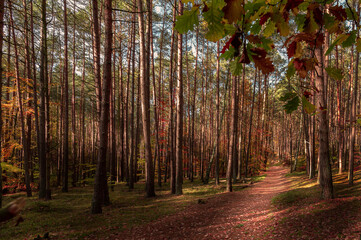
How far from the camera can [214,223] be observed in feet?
23.6

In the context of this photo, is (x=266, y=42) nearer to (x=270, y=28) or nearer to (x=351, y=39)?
(x=270, y=28)

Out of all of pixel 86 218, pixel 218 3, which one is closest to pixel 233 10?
pixel 218 3

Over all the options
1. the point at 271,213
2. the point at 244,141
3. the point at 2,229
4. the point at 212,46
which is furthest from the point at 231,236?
the point at 212,46

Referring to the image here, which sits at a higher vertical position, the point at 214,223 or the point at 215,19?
the point at 215,19

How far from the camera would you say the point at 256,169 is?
23.5 m

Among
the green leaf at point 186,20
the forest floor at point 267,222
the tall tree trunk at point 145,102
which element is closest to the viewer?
the green leaf at point 186,20

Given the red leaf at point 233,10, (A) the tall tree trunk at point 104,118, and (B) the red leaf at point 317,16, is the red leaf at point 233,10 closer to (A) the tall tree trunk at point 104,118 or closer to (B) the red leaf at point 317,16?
(B) the red leaf at point 317,16

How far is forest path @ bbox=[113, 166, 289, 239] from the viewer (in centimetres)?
611

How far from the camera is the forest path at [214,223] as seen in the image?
611 centimetres

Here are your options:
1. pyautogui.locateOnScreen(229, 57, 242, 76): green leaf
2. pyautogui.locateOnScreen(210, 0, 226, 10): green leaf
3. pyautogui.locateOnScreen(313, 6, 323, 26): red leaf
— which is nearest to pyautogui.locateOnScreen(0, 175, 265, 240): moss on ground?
pyautogui.locateOnScreen(229, 57, 242, 76): green leaf

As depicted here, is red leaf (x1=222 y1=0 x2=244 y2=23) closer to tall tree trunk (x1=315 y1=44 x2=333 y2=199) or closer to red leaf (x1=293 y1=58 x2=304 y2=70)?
red leaf (x1=293 y1=58 x2=304 y2=70)

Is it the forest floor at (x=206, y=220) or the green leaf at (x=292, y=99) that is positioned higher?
the green leaf at (x=292, y=99)

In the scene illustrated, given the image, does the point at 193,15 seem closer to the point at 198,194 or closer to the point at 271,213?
the point at 271,213

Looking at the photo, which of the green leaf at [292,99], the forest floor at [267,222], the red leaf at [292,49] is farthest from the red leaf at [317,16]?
the forest floor at [267,222]
